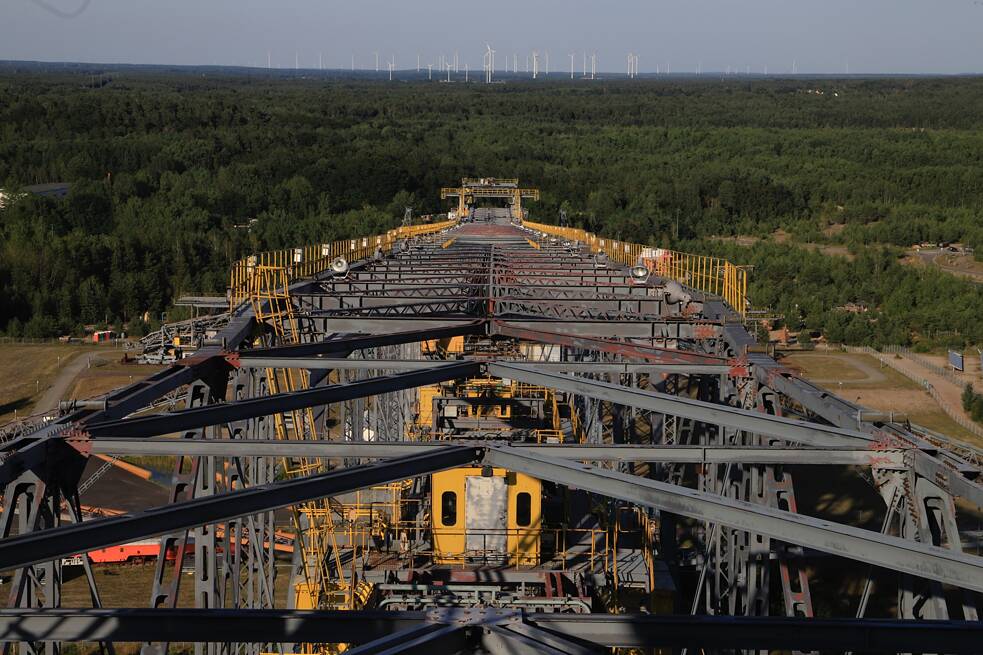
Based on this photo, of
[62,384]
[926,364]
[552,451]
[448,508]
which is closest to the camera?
[552,451]

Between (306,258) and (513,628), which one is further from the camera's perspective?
(306,258)

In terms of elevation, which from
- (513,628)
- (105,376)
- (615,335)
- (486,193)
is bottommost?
(105,376)

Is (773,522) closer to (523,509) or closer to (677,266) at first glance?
(523,509)

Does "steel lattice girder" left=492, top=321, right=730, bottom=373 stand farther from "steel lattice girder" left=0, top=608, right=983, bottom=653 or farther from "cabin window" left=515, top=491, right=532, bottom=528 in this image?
"steel lattice girder" left=0, top=608, right=983, bottom=653

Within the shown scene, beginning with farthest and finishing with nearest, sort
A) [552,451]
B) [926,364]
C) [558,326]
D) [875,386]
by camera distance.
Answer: [926,364], [875,386], [558,326], [552,451]

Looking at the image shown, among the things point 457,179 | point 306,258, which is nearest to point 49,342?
point 306,258

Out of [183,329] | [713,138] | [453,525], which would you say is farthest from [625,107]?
[453,525]

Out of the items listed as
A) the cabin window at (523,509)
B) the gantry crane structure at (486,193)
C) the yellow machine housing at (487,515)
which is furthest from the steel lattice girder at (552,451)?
the gantry crane structure at (486,193)

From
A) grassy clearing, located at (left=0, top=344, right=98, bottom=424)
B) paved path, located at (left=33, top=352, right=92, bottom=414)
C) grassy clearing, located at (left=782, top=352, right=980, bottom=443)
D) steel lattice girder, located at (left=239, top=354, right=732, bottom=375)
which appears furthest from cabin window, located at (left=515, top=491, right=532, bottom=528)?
grassy clearing, located at (left=0, top=344, right=98, bottom=424)

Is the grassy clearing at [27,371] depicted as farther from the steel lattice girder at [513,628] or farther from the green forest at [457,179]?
the steel lattice girder at [513,628]
